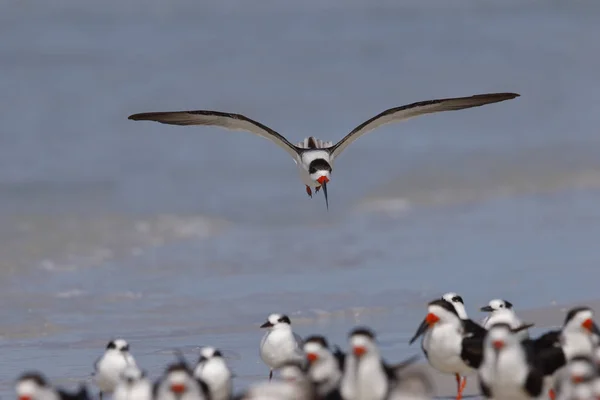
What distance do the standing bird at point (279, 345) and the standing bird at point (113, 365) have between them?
1190 millimetres

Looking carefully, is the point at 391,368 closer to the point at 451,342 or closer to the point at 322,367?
the point at 322,367

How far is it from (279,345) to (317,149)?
19.1ft

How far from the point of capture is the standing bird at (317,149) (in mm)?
14258

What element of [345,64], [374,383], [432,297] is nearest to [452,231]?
[432,297]

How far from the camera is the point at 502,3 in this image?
1406 inches

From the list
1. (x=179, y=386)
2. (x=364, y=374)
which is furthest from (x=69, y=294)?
(x=364, y=374)

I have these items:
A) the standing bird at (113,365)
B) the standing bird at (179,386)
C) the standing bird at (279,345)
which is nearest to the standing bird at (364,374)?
the standing bird at (179,386)

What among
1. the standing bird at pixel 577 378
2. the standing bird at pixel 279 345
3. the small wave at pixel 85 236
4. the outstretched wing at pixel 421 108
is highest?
the outstretched wing at pixel 421 108

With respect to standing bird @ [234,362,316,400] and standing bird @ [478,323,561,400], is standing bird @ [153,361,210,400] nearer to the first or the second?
standing bird @ [234,362,316,400]

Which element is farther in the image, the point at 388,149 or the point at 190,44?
the point at 190,44

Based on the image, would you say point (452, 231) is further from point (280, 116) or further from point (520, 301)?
point (280, 116)

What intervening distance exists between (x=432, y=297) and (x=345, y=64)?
19243 mm

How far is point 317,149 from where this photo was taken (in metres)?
15.0

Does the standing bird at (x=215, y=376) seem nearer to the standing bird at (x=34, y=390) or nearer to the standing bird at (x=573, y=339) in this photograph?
the standing bird at (x=34, y=390)
